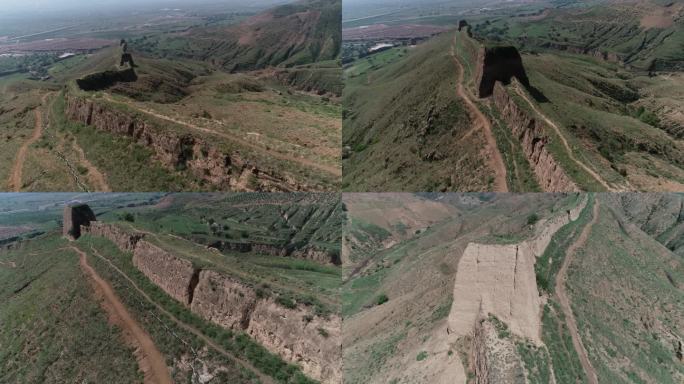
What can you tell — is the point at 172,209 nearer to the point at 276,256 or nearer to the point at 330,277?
the point at 276,256

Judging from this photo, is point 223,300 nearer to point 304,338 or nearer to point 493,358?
point 304,338

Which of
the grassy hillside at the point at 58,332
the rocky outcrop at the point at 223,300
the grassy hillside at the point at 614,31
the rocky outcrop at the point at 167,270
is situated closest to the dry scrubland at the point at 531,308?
the rocky outcrop at the point at 223,300

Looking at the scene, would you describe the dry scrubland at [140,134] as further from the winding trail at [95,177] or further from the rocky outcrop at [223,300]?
the rocky outcrop at [223,300]

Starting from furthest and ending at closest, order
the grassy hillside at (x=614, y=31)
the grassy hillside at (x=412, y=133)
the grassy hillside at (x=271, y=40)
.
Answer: the grassy hillside at (x=271, y=40)
the grassy hillside at (x=614, y=31)
the grassy hillside at (x=412, y=133)

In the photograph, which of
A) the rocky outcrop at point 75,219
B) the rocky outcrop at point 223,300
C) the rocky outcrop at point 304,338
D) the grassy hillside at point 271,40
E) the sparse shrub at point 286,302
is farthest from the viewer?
the grassy hillside at point 271,40

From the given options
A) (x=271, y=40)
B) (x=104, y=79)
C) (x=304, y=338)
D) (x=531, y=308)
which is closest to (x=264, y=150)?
(x=304, y=338)
